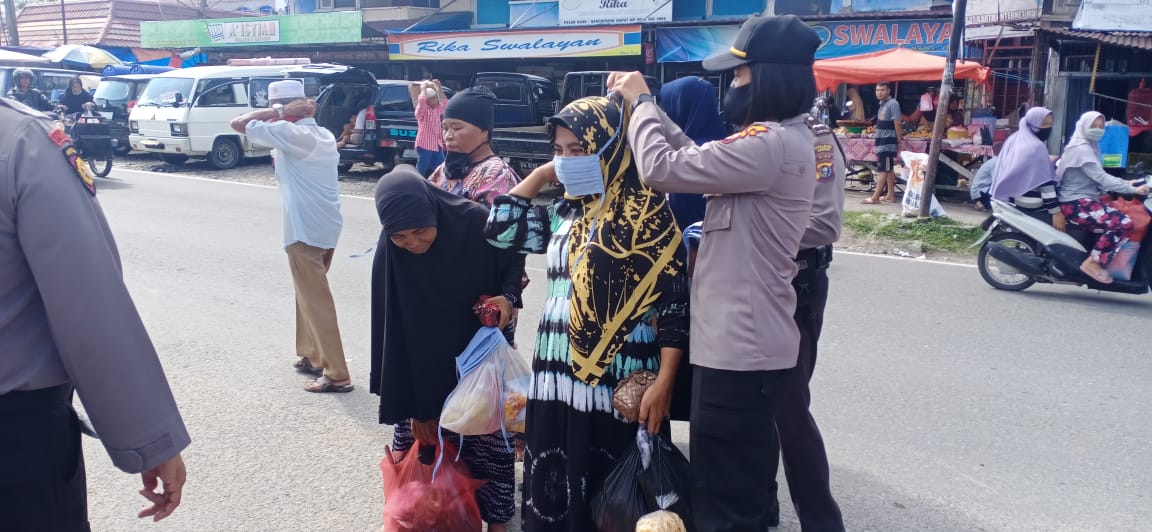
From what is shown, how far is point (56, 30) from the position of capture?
106 feet

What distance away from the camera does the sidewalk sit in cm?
1173

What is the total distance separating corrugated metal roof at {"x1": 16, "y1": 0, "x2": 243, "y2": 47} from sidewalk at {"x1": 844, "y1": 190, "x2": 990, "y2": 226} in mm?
25760

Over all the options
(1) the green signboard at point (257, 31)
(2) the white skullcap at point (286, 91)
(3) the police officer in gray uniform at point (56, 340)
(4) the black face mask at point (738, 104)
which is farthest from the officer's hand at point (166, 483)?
(1) the green signboard at point (257, 31)

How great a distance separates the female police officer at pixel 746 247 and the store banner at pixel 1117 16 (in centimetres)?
1176

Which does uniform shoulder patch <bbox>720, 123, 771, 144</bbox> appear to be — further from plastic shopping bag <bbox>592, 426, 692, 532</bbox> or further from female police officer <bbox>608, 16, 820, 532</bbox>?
plastic shopping bag <bbox>592, 426, 692, 532</bbox>

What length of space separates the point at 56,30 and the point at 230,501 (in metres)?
34.5

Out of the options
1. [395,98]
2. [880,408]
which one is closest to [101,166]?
[395,98]

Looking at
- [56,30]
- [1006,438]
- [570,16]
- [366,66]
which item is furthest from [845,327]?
[56,30]

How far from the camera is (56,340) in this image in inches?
72.6

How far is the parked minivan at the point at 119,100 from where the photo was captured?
1848 centimetres

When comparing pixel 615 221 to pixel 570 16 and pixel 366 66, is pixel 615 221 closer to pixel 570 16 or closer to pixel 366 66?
pixel 570 16

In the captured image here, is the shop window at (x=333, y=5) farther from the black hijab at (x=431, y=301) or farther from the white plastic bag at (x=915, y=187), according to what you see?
the black hijab at (x=431, y=301)

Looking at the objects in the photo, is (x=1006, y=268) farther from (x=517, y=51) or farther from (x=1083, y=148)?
(x=517, y=51)

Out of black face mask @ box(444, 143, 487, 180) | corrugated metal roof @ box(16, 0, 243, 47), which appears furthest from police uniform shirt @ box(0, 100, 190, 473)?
corrugated metal roof @ box(16, 0, 243, 47)
